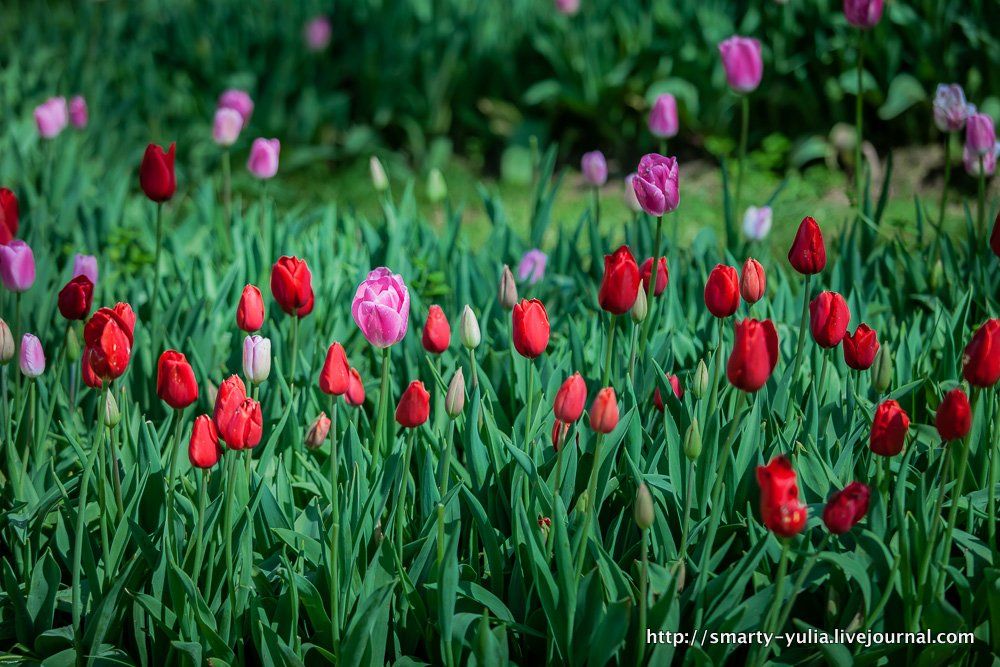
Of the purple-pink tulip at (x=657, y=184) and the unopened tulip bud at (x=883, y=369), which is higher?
the purple-pink tulip at (x=657, y=184)

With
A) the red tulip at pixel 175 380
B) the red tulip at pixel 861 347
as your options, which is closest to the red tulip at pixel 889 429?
the red tulip at pixel 861 347

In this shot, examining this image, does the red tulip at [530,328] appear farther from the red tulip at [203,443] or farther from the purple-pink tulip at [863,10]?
the purple-pink tulip at [863,10]

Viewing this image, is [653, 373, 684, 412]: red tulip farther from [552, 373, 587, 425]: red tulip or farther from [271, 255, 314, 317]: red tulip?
[271, 255, 314, 317]: red tulip

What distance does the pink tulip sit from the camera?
9.53ft

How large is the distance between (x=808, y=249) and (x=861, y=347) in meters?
0.19

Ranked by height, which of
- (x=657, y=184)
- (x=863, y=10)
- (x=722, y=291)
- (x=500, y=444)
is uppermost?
(x=863, y=10)

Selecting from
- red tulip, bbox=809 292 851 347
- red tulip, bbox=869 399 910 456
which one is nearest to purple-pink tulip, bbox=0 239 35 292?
red tulip, bbox=809 292 851 347

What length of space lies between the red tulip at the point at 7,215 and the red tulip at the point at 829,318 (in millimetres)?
1570

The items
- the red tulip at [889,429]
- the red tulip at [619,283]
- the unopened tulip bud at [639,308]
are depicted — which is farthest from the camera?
the unopened tulip bud at [639,308]

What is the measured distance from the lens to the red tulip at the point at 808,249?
73.8 inches

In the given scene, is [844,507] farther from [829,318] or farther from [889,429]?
[829,318]

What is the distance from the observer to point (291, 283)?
190 centimetres

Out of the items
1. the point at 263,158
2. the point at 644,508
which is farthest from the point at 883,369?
the point at 263,158

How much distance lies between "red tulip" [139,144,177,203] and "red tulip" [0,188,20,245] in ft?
0.93
